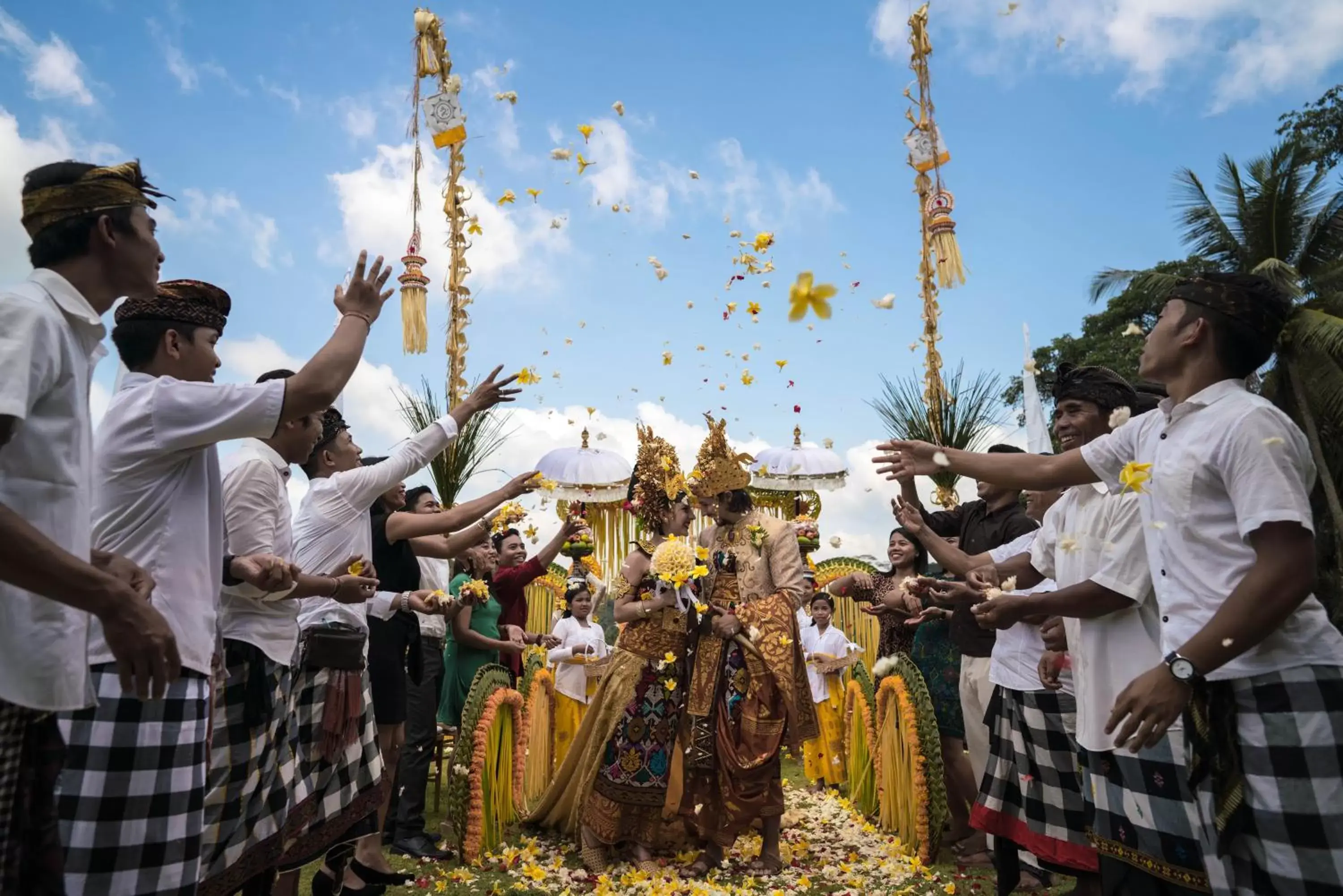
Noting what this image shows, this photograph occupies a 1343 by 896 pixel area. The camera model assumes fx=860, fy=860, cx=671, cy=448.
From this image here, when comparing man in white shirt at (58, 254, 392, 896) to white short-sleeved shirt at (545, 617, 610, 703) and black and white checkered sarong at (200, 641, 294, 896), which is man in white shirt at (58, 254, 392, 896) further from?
white short-sleeved shirt at (545, 617, 610, 703)

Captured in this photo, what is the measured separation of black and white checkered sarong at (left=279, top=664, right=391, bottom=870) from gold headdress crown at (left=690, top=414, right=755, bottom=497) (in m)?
2.55

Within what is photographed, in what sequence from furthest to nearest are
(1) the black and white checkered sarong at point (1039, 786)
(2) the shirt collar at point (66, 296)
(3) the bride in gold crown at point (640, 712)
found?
(3) the bride in gold crown at point (640, 712)
(1) the black and white checkered sarong at point (1039, 786)
(2) the shirt collar at point (66, 296)

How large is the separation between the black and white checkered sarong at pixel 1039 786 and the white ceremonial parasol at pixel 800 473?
8724 mm

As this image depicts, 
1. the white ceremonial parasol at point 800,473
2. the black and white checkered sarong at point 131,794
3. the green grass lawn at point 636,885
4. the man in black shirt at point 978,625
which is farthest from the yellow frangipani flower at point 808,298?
the white ceremonial parasol at point 800,473

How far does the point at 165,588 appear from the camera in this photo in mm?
2287

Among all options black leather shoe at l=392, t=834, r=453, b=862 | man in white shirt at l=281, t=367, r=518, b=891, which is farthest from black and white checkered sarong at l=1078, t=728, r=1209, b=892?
black leather shoe at l=392, t=834, r=453, b=862

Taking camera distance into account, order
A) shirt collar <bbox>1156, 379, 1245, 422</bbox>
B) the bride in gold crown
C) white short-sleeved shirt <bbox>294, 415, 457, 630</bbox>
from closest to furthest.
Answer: shirt collar <bbox>1156, 379, 1245, 422</bbox> → white short-sleeved shirt <bbox>294, 415, 457, 630</bbox> → the bride in gold crown

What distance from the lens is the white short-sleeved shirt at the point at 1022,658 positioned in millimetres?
3912

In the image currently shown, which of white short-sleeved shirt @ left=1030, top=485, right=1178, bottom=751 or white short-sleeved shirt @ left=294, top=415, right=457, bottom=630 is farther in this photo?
white short-sleeved shirt @ left=294, top=415, right=457, bottom=630

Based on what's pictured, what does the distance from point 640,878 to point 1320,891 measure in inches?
142

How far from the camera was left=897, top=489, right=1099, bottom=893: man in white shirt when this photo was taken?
3.75 m

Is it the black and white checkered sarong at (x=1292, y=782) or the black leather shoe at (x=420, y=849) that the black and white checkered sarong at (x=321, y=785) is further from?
the black and white checkered sarong at (x=1292, y=782)

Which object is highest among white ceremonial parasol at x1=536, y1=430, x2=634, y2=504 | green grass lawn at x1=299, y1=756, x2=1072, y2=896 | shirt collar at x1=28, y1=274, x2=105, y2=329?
white ceremonial parasol at x1=536, y1=430, x2=634, y2=504

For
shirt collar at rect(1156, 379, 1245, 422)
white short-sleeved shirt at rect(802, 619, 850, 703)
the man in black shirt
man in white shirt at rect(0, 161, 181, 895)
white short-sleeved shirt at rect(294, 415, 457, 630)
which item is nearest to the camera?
man in white shirt at rect(0, 161, 181, 895)
